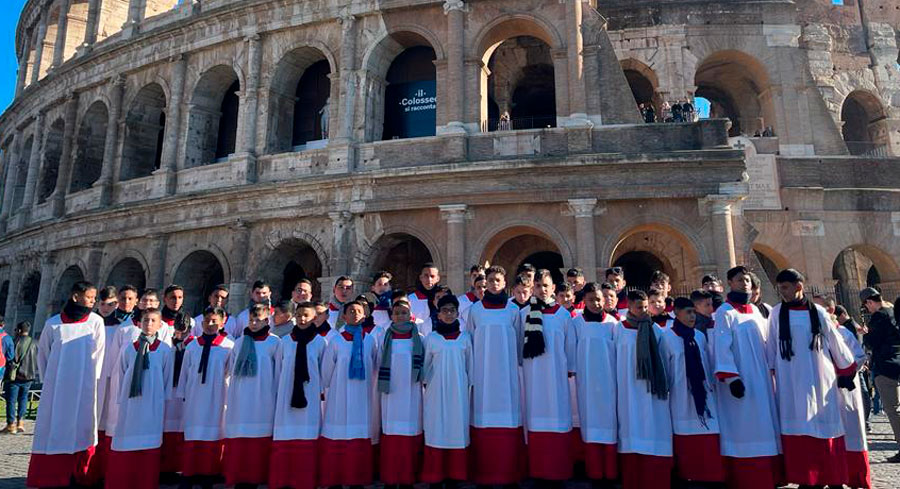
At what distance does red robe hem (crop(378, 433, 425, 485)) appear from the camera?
5699 mm

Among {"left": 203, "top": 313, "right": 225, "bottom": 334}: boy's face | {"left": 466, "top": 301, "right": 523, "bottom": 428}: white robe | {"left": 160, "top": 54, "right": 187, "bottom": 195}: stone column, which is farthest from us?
{"left": 160, "top": 54, "right": 187, "bottom": 195}: stone column

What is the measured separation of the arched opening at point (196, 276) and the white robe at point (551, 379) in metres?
12.4

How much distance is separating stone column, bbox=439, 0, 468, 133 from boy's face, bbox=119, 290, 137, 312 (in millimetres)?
8858

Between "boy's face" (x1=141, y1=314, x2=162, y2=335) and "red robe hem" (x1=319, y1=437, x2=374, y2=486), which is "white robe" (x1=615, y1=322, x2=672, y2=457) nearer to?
"red robe hem" (x1=319, y1=437, x2=374, y2=486)

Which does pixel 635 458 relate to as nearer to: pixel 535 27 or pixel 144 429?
pixel 144 429

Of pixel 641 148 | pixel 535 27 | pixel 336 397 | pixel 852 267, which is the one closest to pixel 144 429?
pixel 336 397

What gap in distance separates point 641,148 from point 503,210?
353 centimetres

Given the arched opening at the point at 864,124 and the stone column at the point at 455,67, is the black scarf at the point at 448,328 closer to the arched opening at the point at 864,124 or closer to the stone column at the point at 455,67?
the stone column at the point at 455,67

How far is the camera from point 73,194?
62.8 ft

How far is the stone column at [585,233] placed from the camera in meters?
12.6

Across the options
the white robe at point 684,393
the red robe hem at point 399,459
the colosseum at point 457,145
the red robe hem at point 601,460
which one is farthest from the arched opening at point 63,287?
the white robe at point 684,393

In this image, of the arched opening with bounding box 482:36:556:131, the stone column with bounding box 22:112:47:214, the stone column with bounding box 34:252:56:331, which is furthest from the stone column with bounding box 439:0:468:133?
the stone column with bounding box 22:112:47:214


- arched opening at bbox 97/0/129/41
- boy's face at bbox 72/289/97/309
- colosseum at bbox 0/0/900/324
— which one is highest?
arched opening at bbox 97/0/129/41

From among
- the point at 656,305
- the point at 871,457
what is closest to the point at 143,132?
the point at 656,305
